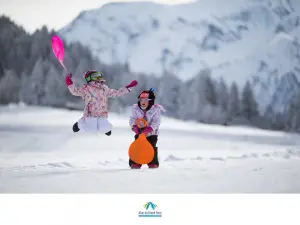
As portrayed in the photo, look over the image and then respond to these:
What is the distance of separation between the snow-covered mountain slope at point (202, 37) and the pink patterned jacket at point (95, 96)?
3.78 ft

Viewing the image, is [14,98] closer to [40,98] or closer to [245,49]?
[40,98]

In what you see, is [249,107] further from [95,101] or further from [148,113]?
[95,101]

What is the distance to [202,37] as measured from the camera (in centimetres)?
400

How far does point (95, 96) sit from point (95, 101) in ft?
0.12

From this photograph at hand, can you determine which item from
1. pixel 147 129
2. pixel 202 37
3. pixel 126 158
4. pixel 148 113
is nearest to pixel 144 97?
pixel 148 113

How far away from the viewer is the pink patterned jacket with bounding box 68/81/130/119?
104 inches

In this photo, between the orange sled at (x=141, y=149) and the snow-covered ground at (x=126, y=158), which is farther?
the snow-covered ground at (x=126, y=158)

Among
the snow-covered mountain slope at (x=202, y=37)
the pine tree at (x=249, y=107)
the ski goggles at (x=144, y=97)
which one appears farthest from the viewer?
the pine tree at (x=249, y=107)

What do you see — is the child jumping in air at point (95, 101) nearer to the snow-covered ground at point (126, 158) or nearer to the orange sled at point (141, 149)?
the orange sled at point (141, 149)

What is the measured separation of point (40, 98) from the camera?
3.98m

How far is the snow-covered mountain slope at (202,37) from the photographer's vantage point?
11.9 ft
